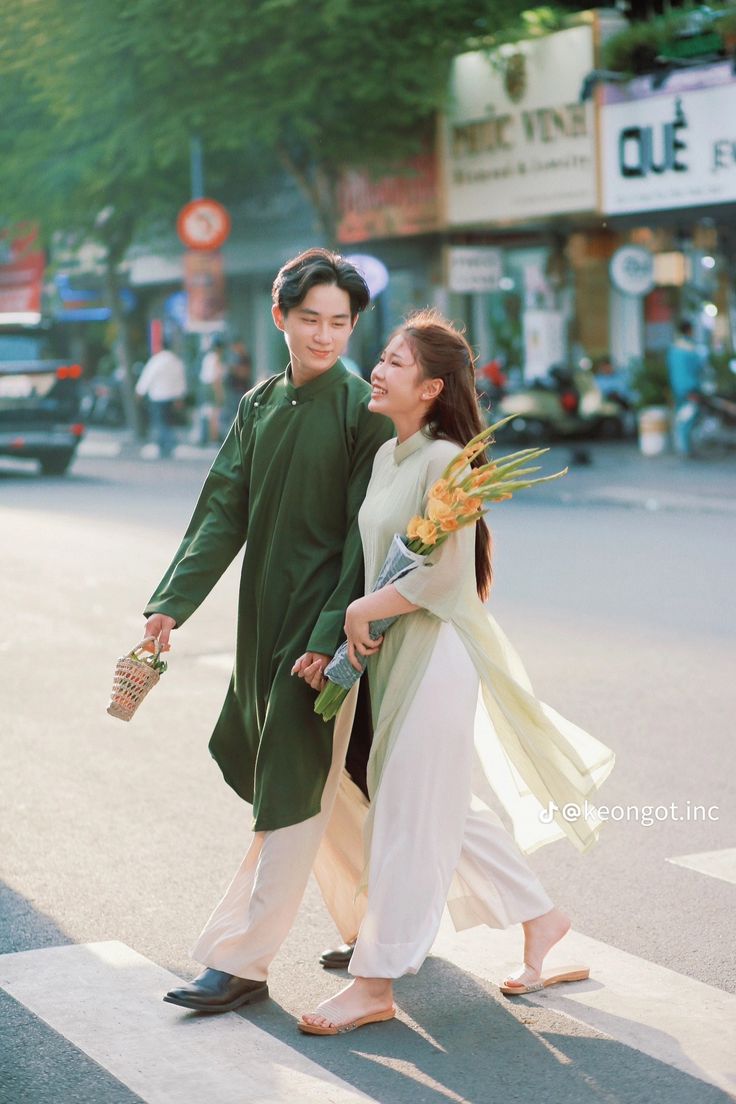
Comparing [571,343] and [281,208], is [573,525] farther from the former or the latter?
[281,208]

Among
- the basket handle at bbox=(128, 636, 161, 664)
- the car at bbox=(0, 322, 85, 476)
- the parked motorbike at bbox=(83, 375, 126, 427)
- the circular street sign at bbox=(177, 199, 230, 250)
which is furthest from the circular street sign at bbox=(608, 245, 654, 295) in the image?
the basket handle at bbox=(128, 636, 161, 664)

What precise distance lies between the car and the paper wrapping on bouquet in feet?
61.1

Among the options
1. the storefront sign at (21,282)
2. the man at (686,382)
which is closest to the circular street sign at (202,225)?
the man at (686,382)

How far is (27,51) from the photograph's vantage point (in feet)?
86.7

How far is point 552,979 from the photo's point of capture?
172 inches

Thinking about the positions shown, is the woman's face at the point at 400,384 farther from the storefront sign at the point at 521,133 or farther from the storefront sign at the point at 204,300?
the storefront sign at the point at 204,300

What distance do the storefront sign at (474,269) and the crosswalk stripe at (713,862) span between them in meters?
19.0

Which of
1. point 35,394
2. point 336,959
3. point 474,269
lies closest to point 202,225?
point 474,269

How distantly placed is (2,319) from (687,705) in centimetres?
1656

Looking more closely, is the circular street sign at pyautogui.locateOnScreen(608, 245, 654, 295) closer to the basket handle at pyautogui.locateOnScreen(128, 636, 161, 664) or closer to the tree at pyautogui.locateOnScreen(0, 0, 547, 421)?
the tree at pyautogui.locateOnScreen(0, 0, 547, 421)

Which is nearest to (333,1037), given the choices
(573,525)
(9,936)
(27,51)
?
(9,936)

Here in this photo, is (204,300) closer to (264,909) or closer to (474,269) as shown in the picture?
(474,269)

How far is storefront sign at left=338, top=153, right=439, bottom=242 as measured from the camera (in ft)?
88.7

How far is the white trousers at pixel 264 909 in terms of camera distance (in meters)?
4.25
